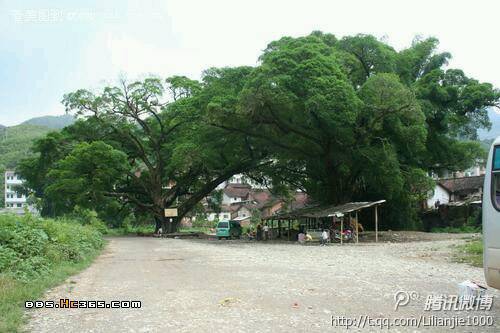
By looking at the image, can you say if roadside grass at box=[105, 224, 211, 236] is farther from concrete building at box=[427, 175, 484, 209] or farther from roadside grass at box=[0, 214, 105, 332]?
roadside grass at box=[0, 214, 105, 332]

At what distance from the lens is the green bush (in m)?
9.89

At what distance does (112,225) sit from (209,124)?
39479 mm

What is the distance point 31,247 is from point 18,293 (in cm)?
417

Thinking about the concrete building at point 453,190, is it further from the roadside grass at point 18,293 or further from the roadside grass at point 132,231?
the roadside grass at point 18,293

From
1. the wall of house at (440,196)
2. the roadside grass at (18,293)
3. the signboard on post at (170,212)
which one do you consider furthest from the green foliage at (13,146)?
the roadside grass at (18,293)

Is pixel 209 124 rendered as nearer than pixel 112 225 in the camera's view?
Yes

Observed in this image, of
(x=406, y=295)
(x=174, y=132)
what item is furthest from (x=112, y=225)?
(x=406, y=295)

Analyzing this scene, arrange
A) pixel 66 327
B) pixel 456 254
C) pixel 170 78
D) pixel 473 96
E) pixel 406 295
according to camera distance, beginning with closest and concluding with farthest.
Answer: pixel 66 327, pixel 406 295, pixel 456 254, pixel 473 96, pixel 170 78

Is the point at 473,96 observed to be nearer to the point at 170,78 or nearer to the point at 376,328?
the point at 170,78

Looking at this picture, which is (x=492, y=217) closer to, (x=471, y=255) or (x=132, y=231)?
(x=471, y=255)

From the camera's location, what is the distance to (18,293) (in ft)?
25.5

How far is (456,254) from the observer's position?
637 inches

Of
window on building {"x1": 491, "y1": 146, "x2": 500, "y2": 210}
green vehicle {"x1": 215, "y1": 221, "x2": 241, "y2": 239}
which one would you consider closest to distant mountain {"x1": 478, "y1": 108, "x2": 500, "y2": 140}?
window on building {"x1": 491, "y1": 146, "x2": 500, "y2": 210}

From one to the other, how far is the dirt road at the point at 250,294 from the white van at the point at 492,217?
0.86 m
